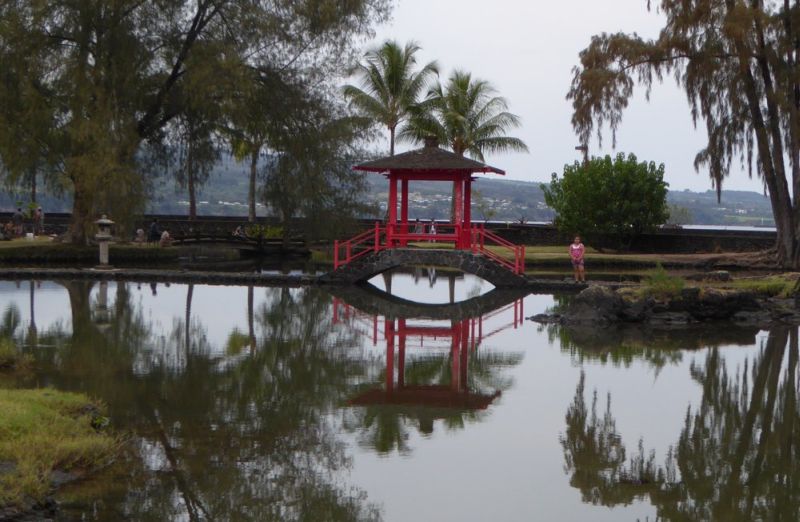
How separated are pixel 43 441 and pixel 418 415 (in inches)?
182

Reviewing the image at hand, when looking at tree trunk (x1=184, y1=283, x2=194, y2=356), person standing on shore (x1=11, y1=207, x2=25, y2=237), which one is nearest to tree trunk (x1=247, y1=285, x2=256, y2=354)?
tree trunk (x1=184, y1=283, x2=194, y2=356)

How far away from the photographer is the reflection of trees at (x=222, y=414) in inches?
345

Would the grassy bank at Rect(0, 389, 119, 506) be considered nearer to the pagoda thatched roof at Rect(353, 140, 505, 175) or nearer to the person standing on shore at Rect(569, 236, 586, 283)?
the pagoda thatched roof at Rect(353, 140, 505, 175)

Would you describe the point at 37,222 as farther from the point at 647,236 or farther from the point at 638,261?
the point at 647,236

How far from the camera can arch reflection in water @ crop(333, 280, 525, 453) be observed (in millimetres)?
12219

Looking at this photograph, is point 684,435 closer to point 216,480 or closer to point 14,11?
point 216,480

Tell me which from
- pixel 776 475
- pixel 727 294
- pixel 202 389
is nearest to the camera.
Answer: pixel 776 475

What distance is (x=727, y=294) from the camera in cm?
2283

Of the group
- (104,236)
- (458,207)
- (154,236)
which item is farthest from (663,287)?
(154,236)

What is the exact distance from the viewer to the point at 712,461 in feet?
34.2

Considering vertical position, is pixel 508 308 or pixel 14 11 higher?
pixel 14 11

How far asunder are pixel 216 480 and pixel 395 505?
1.65 meters

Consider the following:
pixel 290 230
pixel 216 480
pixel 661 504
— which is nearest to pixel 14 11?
pixel 290 230

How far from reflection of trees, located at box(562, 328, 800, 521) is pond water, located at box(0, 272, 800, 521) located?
0.03 metres
